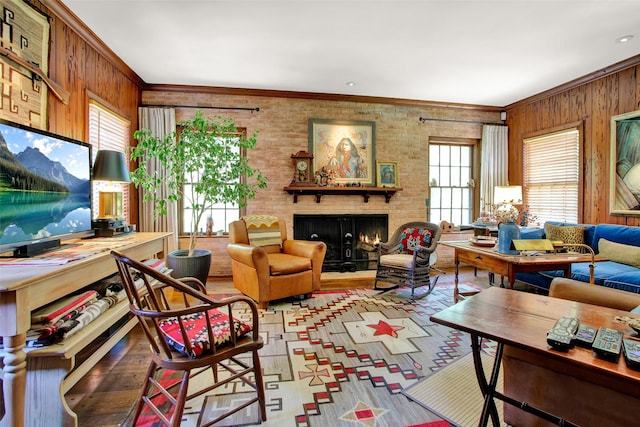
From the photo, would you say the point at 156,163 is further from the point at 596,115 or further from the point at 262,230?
the point at 596,115

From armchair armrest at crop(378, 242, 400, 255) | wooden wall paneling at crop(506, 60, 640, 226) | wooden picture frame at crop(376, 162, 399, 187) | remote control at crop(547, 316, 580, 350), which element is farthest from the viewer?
wooden picture frame at crop(376, 162, 399, 187)

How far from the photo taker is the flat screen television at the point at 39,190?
1709 millimetres

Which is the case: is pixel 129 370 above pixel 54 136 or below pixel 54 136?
below

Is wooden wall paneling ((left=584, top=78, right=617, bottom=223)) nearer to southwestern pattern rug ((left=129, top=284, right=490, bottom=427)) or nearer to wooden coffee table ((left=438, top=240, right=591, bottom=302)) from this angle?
wooden coffee table ((left=438, top=240, right=591, bottom=302))

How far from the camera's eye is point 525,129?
5059mm

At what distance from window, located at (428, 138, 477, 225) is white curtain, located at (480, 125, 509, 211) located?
19 centimetres

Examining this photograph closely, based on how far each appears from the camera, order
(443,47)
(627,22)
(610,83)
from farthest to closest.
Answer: (610,83)
(443,47)
(627,22)

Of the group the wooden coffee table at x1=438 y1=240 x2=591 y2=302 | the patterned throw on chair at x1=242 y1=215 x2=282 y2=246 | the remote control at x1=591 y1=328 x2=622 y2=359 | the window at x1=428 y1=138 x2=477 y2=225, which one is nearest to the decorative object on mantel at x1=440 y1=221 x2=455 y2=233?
the window at x1=428 y1=138 x2=477 y2=225

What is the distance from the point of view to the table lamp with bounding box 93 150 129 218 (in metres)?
2.77

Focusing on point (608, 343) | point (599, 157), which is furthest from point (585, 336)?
point (599, 157)

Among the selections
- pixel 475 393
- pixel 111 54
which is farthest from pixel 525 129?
pixel 111 54

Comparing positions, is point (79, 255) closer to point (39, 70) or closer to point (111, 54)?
point (39, 70)

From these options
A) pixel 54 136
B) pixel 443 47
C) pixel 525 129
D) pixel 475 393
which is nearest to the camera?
pixel 475 393

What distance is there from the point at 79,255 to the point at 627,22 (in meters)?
4.69
